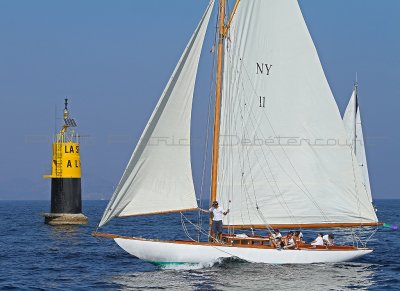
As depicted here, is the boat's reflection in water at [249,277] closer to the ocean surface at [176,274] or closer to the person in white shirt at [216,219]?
the ocean surface at [176,274]

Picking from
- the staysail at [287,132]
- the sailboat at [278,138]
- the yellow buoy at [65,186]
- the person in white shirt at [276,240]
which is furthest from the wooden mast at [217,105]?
the yellow buoy at [65,186]

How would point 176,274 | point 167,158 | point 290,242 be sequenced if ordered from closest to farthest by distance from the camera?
1. point 176,274
2. point 167,158
3. point 290,242

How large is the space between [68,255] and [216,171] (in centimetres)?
1350

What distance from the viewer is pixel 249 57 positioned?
37000 millimetres

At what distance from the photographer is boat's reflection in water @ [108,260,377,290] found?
31.3 meters

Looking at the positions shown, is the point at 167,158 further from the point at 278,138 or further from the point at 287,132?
the point at 287,132

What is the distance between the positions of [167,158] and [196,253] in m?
4.21

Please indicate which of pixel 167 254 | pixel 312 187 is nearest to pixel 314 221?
pixel 312 187

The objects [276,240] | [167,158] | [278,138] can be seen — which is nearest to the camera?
[167,158]

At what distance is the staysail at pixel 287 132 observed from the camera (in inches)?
1451

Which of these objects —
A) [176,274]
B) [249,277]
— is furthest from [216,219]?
[249,277]

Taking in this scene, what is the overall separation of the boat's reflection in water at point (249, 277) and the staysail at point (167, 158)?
2.78 meters

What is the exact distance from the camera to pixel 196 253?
33.6m

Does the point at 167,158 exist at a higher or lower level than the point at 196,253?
higher
